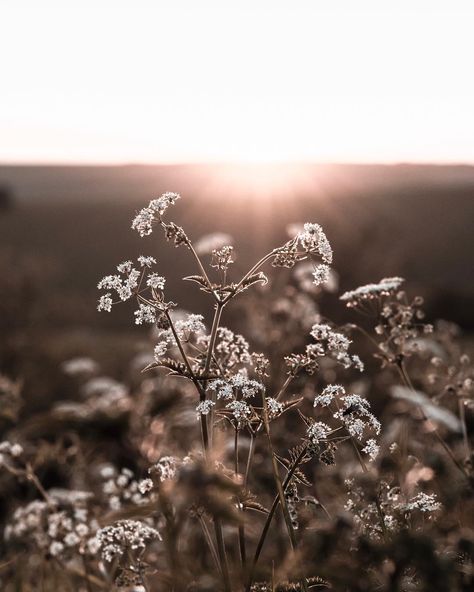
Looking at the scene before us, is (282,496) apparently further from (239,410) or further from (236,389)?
(236,389)

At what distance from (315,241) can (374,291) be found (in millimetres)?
1866

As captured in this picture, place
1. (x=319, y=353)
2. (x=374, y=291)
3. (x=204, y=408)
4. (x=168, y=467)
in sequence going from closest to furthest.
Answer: (x=204, y=408)
(x=168, y=467)
(x=319, y=353)
(x=374, y=291)

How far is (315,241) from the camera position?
4.22m

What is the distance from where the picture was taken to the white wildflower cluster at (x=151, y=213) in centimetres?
435

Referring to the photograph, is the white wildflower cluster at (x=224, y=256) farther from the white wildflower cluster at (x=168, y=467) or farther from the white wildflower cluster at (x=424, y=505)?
the white wildflower cluster at (x=424, y=505)

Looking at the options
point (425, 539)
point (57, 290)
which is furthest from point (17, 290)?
point (57, 290)

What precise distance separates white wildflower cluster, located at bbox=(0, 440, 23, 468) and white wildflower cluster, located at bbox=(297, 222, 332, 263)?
3297mm

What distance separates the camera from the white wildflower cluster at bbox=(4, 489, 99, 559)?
5.90m

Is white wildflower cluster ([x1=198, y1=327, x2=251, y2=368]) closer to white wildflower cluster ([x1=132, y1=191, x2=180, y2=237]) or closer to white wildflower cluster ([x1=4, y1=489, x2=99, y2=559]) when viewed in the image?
white wildflower cluster ([x1=132, y1=191, x2=180, y2=237])

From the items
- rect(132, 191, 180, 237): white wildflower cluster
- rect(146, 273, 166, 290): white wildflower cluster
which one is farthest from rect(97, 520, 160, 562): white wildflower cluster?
rect(132, 191, 180, 237): white wildflower cluster

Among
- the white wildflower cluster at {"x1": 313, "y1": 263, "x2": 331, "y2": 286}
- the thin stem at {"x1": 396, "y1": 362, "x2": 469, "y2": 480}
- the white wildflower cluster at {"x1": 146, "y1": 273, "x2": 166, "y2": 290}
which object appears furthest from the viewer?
the thin stem at {"x1": 396, "y1": 362, "x2": 469, "y2": 480}

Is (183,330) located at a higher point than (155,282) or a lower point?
lower

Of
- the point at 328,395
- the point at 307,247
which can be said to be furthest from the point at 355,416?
the point at 307,247

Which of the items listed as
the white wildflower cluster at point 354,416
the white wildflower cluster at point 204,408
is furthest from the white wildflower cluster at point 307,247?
the white wildflower cluster at point 204,408
